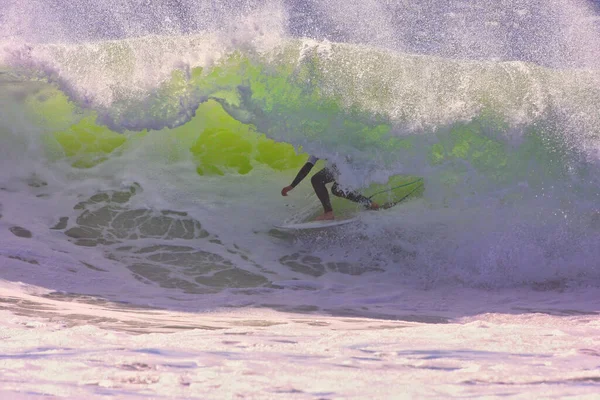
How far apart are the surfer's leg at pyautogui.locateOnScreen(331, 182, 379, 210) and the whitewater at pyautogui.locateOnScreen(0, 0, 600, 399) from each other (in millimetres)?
86

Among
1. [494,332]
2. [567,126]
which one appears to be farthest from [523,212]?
[494,332]

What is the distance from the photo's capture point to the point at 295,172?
25.9ft

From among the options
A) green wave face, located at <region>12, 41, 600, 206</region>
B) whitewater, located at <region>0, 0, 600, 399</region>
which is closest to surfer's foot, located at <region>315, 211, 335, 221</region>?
whitewater, located at <region>0, 0, 600, 399</region>

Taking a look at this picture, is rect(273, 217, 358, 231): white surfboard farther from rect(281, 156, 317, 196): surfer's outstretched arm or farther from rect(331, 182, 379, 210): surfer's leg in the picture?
rect(281, 156, 317, 196): surfer's outstretched arm

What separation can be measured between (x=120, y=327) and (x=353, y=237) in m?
2.85

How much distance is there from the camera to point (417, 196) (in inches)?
274

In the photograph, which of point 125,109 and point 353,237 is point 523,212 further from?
point 125,109

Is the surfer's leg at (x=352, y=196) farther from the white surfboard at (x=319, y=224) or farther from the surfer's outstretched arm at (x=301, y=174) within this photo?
the surfer's outstretched arm at (x=301, y=174)

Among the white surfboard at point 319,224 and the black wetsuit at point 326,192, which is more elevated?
the black wetsuit at point 326,192

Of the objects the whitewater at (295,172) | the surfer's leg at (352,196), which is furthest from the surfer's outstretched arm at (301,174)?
the surfer's leg at (352,196)

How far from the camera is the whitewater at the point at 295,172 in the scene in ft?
16.7

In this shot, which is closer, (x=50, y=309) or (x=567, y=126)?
(x=50, y=309)

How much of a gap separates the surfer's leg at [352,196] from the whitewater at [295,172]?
0.28 feet

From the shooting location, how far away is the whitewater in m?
5.08
